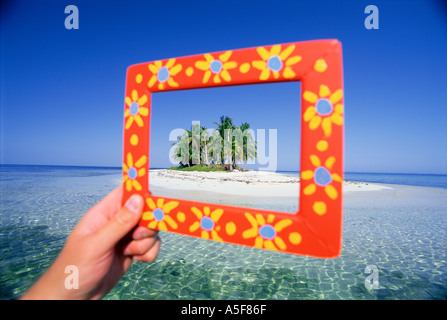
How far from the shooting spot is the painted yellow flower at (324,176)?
104 cm

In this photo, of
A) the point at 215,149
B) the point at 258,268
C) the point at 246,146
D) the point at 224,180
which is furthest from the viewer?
the point at 215,149

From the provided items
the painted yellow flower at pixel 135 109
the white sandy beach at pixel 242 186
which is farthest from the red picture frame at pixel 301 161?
the white sandy beach at pixel 242 186

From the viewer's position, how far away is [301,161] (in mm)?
1105

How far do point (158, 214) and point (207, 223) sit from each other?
1.14ft

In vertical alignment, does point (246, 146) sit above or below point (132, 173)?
above

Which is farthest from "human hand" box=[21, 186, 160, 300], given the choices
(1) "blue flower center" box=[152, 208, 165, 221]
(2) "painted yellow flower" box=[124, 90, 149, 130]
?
(2) "painted yellow flower" box=[124, 90, 149, 130]

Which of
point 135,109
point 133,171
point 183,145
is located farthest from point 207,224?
point 183,145

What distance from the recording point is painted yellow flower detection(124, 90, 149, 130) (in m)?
1.42

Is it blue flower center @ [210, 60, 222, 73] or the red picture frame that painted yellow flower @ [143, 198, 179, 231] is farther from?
blue flower center @ [210, 60, 222, 73]

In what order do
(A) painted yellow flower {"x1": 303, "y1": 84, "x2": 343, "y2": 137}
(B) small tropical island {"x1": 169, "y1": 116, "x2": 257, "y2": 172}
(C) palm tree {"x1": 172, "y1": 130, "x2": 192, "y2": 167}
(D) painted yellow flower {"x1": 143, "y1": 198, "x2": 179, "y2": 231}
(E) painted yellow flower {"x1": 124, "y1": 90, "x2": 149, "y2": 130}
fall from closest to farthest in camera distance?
(A) painted yellow flower {"x1": 303, "y1": 84, "x2": 343, "y2": 137} → (D) painted yellow flower {"x1": 143, "y1": 198, "x2": 179, "y2": 231} → (E) painted yellow flower {"x1": 124, "y1": 90, "x2": 149, "y2": 130} → (C) palm tree {"x1": 172, "y1": 130, "x2": 192, "y2": 167} → (B) small tropical island {"x1": 169, "y1": 116, "x2": 257, "y2": 172}

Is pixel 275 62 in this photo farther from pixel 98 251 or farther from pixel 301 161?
pixel 98 251

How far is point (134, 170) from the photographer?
1.39 metres

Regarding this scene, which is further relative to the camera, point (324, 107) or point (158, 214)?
point (158, 214)
